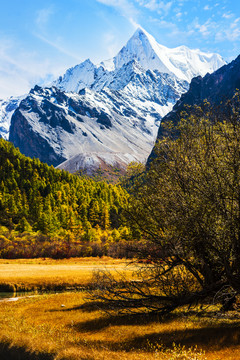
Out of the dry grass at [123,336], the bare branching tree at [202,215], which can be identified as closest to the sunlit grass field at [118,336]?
the dry grass at [123,336]

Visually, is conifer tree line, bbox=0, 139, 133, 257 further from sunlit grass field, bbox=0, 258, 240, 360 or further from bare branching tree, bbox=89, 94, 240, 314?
bare branching tree, bbox=89, 94, 240, 314

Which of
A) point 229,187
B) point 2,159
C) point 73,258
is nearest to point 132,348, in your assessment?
point 229,187

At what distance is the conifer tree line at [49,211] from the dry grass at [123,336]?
86.7 feet

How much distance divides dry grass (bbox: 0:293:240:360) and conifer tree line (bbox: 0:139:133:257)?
2642cm

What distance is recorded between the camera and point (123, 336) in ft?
50.4

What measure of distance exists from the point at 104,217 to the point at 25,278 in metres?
73.5

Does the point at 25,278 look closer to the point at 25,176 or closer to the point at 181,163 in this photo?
the point at 181,163

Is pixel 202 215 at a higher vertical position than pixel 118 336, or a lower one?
higher

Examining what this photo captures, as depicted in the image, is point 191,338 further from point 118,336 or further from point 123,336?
point 118,336

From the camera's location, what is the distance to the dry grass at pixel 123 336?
12156 mm

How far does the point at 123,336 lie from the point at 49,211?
9404cm

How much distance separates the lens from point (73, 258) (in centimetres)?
7494

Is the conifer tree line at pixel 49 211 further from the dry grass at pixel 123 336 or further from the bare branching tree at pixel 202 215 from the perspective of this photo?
the bare branching tree at pixel 202 215

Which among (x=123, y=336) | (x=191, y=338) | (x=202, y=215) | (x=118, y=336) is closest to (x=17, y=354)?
(x=118, y=336)
